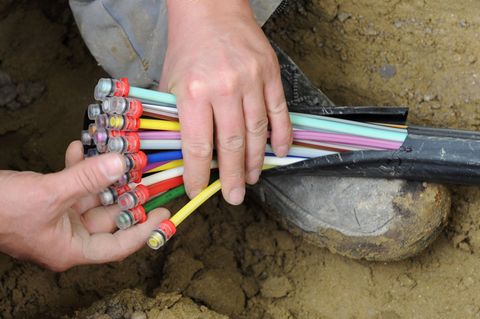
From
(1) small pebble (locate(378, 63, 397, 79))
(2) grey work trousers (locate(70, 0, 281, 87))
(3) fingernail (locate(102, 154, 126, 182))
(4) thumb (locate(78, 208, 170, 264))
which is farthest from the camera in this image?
(1) small pebble (locate(378, 63, 397, 79))

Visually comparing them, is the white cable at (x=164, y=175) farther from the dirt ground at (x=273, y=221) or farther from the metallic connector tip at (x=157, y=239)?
the dirt ground at (x=273, y=221)

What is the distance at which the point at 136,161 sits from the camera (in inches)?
46.0

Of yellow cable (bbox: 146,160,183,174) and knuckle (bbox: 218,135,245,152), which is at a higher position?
knuckle (bbox: 218,135,245,152)

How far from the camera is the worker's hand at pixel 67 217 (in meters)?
1.12

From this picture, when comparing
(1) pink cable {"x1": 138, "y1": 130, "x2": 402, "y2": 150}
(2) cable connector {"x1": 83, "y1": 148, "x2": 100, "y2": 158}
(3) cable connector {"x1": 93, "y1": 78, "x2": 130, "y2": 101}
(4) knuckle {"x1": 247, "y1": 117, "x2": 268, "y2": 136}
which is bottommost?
(2) cable connector {"x1": 83, "y1": 148, "x2": 100, "y2": 158}

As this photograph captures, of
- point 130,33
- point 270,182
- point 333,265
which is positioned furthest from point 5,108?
point 333,265

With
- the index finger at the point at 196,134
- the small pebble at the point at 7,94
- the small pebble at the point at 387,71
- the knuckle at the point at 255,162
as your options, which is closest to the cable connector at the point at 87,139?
the index finger at the point at 196,134

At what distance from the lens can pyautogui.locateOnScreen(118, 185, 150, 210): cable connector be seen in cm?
119

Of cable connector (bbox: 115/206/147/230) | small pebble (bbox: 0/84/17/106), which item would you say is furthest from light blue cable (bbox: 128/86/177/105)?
small pebble (bbox: 0/84/17/106)

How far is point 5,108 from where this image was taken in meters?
1.71

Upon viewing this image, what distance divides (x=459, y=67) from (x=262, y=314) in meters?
0.80

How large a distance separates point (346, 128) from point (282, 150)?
133mm

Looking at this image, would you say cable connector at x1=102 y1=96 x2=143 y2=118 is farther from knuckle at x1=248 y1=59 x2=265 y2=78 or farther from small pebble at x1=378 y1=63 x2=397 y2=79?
small pebble at x1=378 y1=63 x2=397 y2=79

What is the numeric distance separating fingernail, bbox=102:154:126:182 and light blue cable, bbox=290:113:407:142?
351mm
